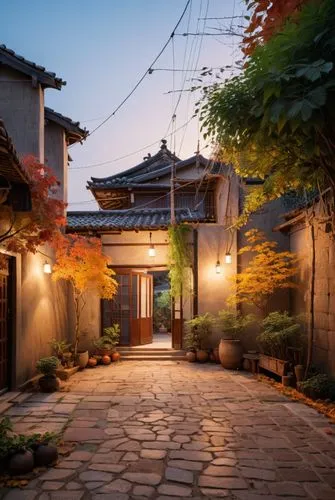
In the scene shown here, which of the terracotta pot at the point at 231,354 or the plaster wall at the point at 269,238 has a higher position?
the plaster wall at the point at 269,238

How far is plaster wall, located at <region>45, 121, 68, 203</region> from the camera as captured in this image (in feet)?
36.3

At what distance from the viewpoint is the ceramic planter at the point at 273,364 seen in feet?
27.5

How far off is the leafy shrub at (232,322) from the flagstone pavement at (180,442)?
1961 mm

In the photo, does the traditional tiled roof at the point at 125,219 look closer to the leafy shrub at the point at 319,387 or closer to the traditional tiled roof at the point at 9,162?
the leafy shrub at the point at 319,387

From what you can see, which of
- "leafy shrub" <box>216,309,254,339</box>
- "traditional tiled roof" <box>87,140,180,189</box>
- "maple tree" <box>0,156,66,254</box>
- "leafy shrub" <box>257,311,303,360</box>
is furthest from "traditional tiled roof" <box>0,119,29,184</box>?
"traditional tiled roof" <box>87,140,180,189</box>

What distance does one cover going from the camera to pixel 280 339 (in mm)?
8492

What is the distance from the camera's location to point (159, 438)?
16.8 feet

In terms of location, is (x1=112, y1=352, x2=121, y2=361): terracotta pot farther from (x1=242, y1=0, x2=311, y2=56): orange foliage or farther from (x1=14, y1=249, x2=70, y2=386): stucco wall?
(x1=242, y1=0, x2=311, y2=56): orange foliage

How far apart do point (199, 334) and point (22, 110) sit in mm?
7183

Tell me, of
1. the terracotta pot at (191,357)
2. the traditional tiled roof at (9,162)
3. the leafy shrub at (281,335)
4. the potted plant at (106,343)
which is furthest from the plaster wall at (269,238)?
the traditional tiled roof at (9,162)

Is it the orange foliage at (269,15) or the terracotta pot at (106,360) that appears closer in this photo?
the orange foliage at (269,15)

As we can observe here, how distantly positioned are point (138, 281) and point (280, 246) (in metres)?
4.76

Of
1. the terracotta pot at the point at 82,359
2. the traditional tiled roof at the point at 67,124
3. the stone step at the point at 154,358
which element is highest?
the traditional tiled roof at the point at 67,124

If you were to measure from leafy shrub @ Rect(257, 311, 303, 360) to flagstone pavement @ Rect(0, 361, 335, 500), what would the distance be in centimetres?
93
